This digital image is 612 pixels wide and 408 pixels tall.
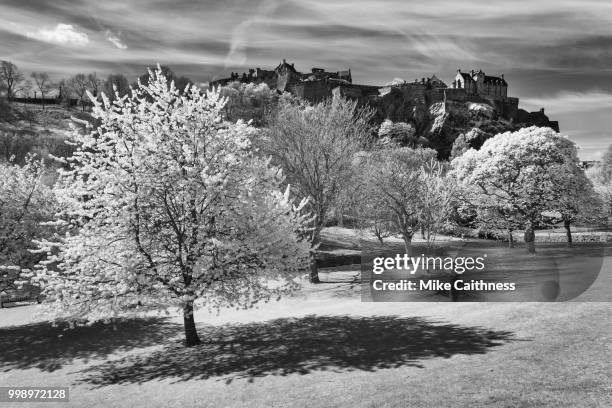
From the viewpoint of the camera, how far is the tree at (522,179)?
44.0 m

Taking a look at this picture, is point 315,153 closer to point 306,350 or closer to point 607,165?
point 306,350

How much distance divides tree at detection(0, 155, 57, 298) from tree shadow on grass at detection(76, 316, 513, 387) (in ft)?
36.8

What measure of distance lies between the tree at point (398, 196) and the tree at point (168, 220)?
24859 mm

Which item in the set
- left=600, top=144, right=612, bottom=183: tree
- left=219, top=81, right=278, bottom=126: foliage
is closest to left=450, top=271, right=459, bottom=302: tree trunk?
left=600, top=144, right=612, bottom=183: tree

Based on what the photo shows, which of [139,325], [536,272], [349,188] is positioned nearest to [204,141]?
[139,325]

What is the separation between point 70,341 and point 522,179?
1501 inches

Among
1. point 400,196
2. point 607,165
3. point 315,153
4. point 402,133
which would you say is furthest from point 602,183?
point 402,133

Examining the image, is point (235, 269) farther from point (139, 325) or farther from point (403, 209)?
point (403, 209)

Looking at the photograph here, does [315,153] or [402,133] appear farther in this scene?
[402,133]

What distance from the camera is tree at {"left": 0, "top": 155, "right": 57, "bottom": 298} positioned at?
30.6 m

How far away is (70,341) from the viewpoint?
99.2 feet

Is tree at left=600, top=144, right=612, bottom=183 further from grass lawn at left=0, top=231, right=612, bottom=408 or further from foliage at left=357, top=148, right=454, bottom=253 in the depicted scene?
grass lawn at left=0, top=231, right=612, bottom=408

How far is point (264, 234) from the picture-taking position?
21.7 meters

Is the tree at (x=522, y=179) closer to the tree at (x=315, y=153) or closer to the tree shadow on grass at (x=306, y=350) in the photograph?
the tree at (x=315, y=153)
